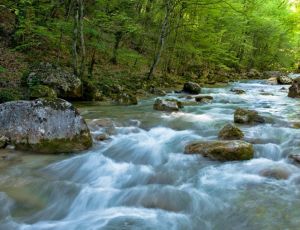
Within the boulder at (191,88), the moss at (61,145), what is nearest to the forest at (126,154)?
the moss at (61,145)

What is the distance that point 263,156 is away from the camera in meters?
6.80

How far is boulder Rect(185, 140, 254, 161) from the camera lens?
6352 millimetres

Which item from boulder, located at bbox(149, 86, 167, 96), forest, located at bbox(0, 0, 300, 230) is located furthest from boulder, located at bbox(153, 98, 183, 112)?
boulder, located at bbox(149, 86, 167, 96)

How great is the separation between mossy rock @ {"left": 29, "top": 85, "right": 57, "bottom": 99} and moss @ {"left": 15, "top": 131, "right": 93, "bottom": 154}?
3376 mm

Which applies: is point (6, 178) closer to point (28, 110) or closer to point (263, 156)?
point (28, 110)

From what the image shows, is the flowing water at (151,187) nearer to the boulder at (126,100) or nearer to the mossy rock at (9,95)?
the mossy rock at (9,95)

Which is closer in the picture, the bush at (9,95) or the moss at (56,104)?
the moss at (56,104)

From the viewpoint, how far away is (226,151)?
250 inches

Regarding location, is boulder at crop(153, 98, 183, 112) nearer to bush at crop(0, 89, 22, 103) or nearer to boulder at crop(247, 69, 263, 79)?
bush at crop(0, 89, 22, 103)

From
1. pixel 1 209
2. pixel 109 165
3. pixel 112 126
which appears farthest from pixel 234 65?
pixel 1 209

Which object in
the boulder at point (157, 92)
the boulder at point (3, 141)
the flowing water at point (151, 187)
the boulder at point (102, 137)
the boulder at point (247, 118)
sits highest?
the boulder at point (157, 92)

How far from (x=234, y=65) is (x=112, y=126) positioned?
24.9 meters

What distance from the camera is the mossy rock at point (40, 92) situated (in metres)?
9.60

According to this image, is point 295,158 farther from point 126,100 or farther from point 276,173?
point 126,100
